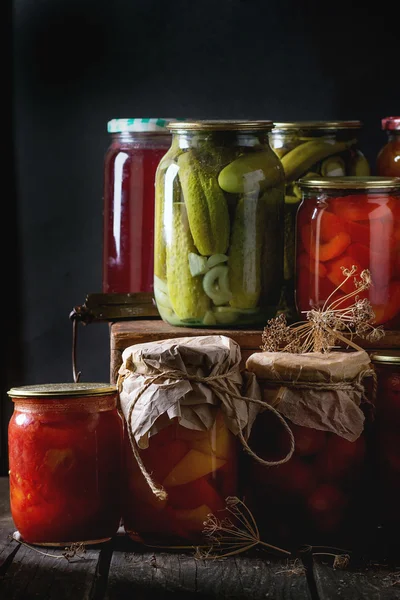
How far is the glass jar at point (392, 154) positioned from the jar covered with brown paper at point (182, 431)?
42 centimetres

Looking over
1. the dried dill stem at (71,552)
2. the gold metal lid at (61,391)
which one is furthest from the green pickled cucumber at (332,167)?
the dried dill stem at (71,552)

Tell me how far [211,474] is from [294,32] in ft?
2.55

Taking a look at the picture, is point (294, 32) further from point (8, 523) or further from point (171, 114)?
point (8, 523)

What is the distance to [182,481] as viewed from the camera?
100 cm

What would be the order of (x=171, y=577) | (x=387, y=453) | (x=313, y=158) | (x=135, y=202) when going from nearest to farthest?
(x=171, y=577)
(x=387, y=453)
(x=313, y=158)
(x=135, y=202)

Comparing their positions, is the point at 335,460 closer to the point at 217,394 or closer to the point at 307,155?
the point at 217,394

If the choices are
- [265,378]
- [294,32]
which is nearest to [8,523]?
[265,378]

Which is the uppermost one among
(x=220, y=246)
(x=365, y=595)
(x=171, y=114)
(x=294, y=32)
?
(x=294, y=32)

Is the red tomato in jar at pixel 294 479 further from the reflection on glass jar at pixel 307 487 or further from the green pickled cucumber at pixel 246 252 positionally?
the green pickled cucumber at pixel 246 252

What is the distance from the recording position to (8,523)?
112 cm

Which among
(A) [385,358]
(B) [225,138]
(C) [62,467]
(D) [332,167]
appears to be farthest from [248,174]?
(C) [62,467]

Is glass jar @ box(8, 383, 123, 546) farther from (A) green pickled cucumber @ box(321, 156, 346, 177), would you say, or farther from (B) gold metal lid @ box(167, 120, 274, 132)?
(A) green pickled cucumber @ box(321, 156, 346, 177)

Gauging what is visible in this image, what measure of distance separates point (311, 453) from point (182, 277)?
0.27 meters

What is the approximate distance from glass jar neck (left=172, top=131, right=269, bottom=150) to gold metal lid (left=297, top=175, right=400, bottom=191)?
3.3 inches
